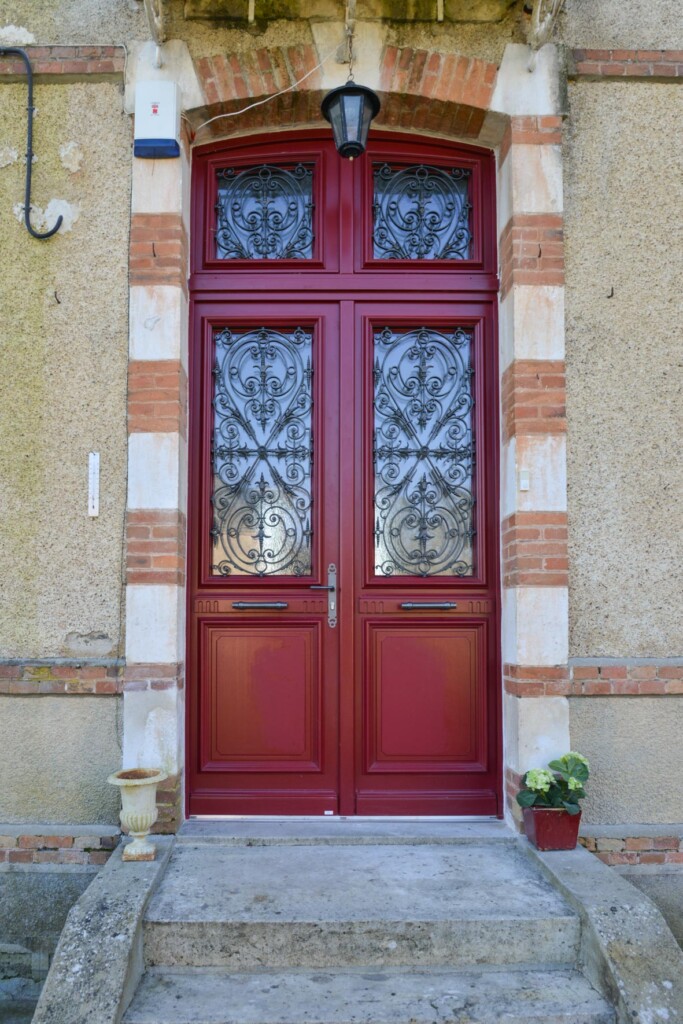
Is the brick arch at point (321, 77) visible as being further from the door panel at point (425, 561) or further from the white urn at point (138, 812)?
the white urn at point (138, 812)

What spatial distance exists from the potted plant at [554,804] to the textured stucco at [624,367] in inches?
23.7

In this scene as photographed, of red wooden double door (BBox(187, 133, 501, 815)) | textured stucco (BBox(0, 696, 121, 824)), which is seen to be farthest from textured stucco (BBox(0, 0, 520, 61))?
textured stucco (BBox(0, 696, 121, 824))

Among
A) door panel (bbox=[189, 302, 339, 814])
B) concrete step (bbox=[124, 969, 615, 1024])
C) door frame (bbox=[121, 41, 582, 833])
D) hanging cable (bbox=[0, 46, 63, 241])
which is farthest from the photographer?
door panel (bbox=[189, 302, 339, 814])

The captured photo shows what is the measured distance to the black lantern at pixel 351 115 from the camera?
409 centimetres

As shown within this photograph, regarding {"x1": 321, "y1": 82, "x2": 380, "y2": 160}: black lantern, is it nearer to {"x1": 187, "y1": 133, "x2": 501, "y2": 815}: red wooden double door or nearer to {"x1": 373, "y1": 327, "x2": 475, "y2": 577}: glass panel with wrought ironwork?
{"x1": 187, "y1": 133, "x2": 501, "y2": 815}: red wooden double door

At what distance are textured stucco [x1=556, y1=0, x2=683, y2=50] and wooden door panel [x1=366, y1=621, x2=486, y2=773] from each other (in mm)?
3103

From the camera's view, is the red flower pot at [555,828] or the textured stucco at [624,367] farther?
the textured stucco at [624,367]

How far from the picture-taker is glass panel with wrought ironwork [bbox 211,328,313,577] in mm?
4625

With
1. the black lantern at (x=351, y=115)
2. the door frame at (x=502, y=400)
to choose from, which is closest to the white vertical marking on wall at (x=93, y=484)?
the door frame at (x=502, y=400)

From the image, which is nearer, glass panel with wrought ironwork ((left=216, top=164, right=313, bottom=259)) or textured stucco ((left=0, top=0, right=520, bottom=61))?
textured stucco ((left=0, top=0, right=520, bottom=61))

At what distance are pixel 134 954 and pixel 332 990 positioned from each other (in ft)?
2.48

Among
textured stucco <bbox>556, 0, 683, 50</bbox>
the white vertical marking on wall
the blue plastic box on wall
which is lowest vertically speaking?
the white vertical marking on wall

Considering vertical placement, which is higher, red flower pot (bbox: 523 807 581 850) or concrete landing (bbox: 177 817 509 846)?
red flower pot (bbox: 523 807 581 850)

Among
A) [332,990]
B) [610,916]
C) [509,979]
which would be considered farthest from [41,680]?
[610,916]
